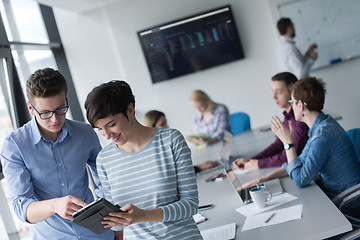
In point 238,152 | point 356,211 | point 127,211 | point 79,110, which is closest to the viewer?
point 127,211

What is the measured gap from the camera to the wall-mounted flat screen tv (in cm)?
619

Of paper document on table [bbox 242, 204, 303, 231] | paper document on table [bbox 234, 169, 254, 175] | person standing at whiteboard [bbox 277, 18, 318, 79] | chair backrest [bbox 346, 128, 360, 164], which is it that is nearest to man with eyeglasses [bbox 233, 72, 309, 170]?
paper document on table [bbox 234, 169, 254, 175]

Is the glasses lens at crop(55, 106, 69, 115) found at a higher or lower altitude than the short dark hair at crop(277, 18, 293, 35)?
lower

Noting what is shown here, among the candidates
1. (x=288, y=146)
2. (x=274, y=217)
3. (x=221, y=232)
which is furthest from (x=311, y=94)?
(x=221, y=232)

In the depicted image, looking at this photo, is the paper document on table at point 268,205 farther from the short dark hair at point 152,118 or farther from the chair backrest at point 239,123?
the chair backrest at point 239,123

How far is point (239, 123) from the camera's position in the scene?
5.01 metres

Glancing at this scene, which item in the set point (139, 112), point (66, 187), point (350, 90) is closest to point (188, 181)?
point (66, 187)

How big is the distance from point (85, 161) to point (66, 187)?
6.6 inches

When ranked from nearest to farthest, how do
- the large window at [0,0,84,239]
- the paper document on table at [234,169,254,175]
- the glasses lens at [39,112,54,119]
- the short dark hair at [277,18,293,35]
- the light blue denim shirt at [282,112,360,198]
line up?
the glasses lens at [39,112,54,119] < the light blue denim shirt at [282,112,360,198] < the paper document on table at [234,169,254,175] < the large window at [0,0,84,239] < the short dark hair at [277,18,293,35]

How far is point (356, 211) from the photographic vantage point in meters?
2.33

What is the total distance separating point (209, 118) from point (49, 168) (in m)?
3.09

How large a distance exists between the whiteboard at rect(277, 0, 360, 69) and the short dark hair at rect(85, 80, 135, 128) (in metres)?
5.00

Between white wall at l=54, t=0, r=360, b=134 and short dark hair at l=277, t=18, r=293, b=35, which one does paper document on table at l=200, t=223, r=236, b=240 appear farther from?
white wall at l=54, t=0, r=360, b=134

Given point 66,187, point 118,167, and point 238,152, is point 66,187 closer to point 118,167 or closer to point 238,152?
point 118,167
